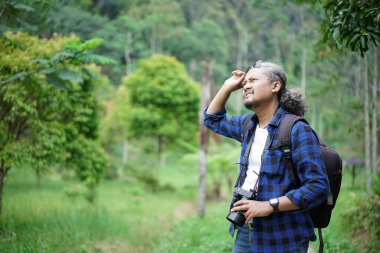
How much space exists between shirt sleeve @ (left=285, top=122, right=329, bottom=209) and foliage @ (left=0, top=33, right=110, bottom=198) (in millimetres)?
3737

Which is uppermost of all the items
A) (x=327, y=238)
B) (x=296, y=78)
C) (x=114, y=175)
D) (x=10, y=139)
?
(x=296, y=78)

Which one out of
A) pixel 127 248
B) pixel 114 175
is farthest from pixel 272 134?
pixel 114 175

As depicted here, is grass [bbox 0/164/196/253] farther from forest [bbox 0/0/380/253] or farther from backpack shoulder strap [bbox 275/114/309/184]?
backpack shoulder strap [bbox 275/114/309/184]

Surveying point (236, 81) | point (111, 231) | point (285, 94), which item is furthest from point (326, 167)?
point (111, 231)

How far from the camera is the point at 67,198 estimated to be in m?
11.8

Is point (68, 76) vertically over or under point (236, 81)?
over

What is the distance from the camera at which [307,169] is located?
227 centimetres

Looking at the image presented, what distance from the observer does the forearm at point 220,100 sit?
2.96 m

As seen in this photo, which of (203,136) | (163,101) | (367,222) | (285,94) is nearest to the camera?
(285,94)

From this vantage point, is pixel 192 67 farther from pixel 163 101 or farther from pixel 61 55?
pixel 61 55

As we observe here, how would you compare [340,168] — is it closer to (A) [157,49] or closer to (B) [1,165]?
(B) [1,165]

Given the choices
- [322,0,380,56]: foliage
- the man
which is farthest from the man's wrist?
[322,0,380,56]: foliage

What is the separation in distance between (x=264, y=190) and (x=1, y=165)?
5.94 m

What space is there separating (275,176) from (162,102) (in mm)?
17379
